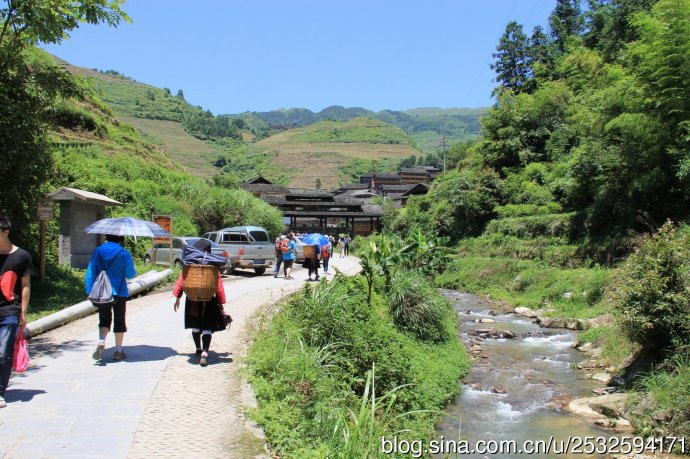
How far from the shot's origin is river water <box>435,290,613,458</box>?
922 cm

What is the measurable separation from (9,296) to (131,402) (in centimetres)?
176

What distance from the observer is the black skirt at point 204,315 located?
8383mm

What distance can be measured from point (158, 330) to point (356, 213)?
50.9 m

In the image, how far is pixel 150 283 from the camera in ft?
56.6

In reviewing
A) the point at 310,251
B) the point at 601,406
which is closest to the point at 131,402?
the point at 601,406

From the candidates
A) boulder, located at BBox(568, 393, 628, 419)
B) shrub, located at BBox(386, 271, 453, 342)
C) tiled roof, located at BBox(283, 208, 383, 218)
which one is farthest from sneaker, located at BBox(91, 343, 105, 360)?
tiled roof, located at BBox(283, 208, 383, 218)

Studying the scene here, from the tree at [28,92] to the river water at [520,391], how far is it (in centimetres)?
1018

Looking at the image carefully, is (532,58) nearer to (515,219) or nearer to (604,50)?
(604,50)

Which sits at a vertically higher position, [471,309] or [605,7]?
[605,7]

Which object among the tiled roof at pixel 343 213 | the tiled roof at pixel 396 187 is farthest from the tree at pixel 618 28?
the tiled roof at pixel 396 187

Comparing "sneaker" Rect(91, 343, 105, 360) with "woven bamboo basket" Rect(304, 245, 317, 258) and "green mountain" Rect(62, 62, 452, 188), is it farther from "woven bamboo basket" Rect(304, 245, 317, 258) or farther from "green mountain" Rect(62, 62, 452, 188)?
"green mountain" Rect(62, 62, 452, 188)

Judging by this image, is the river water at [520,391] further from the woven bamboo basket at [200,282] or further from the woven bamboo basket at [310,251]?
the woven bamboo basket at [310,251]

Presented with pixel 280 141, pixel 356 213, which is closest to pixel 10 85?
pixel 356 213

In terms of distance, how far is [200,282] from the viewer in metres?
8.06
